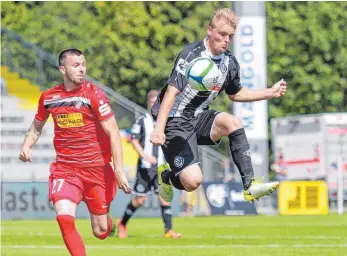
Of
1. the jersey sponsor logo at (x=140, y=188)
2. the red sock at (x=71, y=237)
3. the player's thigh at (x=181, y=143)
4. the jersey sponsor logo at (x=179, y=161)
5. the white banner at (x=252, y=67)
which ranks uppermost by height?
the white banner at (x=252, y=67)

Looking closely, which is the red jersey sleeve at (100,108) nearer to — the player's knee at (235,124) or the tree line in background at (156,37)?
the player's knee at (235,124)

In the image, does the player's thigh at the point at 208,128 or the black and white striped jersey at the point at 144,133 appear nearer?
the player's thigh at the point at 208,128

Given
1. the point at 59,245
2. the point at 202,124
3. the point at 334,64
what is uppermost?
the point at 334,64

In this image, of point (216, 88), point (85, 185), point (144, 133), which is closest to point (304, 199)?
point (144, 133)

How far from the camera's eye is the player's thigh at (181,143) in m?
12.2

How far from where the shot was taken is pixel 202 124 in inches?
480

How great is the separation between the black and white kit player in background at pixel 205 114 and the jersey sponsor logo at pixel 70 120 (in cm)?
81

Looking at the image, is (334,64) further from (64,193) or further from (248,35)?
(64,193)

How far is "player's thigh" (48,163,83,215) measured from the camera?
11.3m

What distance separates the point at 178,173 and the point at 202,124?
66cm

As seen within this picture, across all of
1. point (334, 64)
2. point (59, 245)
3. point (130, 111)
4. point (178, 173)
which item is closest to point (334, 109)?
point (334, 64)

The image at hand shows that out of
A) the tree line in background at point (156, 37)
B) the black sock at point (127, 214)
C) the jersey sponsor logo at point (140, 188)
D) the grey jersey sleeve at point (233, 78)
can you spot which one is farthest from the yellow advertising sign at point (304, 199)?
the grey jersey sleeve at point (233, 78)

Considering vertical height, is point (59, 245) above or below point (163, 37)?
below

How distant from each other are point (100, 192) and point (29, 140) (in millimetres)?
938
